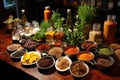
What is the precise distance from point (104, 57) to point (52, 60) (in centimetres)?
45

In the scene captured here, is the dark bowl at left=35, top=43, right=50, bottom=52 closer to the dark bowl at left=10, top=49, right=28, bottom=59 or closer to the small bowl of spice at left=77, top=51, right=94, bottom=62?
the dark bowl at left=10, top=49, right=28, bottom=59

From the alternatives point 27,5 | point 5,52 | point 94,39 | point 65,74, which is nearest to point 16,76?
point 5,52

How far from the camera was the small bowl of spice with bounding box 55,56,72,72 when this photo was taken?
4.73ft

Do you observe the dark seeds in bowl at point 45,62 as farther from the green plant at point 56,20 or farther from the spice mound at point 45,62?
the green plant at point 56,20

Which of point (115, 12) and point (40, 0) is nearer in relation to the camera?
point (115, 12)

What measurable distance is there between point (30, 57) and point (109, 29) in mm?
809

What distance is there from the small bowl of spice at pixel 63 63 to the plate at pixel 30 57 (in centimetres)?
21

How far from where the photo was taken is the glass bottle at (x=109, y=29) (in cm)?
168

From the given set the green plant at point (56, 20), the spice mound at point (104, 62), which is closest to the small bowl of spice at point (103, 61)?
the spice mound at point (104, 62)

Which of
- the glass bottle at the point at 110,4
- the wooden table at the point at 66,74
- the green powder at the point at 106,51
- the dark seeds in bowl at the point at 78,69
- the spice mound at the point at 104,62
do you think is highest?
the glass bottle at the point at 110,4

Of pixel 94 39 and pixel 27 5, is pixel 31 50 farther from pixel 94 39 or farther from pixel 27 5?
pixel 27 5

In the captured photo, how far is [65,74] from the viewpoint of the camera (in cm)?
142

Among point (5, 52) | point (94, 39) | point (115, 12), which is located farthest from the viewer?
point (115, 12)

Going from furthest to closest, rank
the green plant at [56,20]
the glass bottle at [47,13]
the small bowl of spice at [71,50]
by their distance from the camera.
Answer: the glass bottle at [47,13] → the green plant at [56,20] → the small bowl of spice at [71,50]
